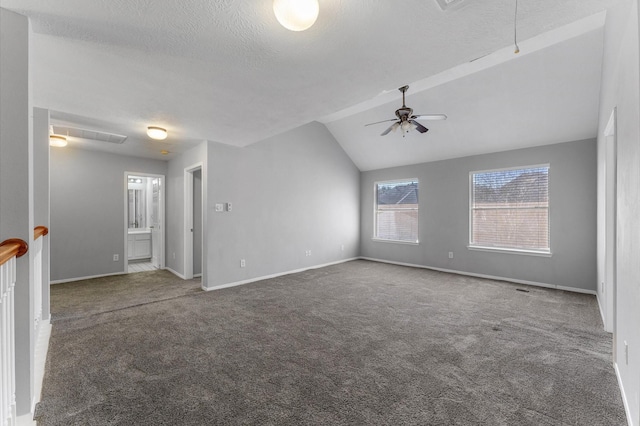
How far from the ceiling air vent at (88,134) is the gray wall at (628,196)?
5.40m

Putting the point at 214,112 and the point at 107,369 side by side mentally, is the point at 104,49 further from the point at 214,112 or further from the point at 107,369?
the point at 107,369

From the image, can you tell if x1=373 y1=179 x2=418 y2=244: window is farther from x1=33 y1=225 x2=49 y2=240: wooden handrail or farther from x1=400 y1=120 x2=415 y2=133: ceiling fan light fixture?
x1=33 y1=225 x2=49 y2=240: wooden handrail

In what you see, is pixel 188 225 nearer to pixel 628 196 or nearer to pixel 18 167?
pixel 18 167

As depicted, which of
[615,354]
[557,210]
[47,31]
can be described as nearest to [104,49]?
[47,31]

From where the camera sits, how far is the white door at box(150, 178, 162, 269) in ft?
20.2

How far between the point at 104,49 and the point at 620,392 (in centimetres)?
427

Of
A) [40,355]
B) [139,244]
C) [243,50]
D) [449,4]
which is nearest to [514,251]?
[449,4]

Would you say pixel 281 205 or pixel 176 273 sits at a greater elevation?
pixel 281 205

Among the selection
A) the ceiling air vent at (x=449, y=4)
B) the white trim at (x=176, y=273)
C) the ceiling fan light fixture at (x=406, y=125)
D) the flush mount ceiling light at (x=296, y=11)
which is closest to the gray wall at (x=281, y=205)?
the white trim at (x=176, y=273)

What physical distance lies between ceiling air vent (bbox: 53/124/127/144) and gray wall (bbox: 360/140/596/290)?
17.6 ft

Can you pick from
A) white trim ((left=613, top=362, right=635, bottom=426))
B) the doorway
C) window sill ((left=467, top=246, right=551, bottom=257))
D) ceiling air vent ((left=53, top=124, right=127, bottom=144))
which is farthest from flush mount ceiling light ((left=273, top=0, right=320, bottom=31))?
window sill ((left=467, top=246, right=551, bottom=257))

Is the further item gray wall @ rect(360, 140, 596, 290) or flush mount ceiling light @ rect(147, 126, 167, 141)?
gray wall @ rect(360, 140, 596, 290)

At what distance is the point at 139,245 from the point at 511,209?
26.7ft

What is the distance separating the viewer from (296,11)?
1349 mm
